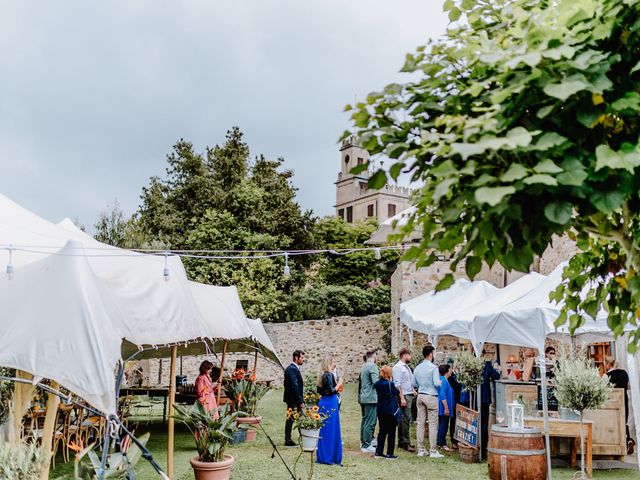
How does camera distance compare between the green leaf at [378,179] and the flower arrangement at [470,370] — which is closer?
the green leaf at [378,179]

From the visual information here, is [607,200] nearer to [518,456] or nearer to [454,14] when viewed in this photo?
[454,14]

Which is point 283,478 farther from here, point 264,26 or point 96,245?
point 264,26

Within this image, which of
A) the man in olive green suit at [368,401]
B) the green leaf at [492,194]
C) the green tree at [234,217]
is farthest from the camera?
the green tree at [234,217]

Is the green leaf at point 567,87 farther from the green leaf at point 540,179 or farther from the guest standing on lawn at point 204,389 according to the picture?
the guest standing on lawn at point 204,389

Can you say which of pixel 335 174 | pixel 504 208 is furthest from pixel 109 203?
pixel 335 174

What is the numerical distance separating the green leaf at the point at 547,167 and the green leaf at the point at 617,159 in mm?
129

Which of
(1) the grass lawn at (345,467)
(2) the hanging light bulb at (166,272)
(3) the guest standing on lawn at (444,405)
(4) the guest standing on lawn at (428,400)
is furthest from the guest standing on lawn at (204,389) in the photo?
(3) the guest standing on lawn at (444,405)

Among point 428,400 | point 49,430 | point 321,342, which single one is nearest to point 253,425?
point 428,400

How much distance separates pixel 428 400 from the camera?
373 inches

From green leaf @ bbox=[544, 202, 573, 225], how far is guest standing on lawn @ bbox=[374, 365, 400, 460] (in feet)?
26.2

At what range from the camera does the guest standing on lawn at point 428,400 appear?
9.45 meters

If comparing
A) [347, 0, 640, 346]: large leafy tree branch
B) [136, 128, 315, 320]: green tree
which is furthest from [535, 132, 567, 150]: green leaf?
[136, 128, 315, 320]: green tree

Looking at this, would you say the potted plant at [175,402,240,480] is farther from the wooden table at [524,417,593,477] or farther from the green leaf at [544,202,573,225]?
the green leaf at [544,202,573,225]

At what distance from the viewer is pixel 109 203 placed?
26.8 metres
